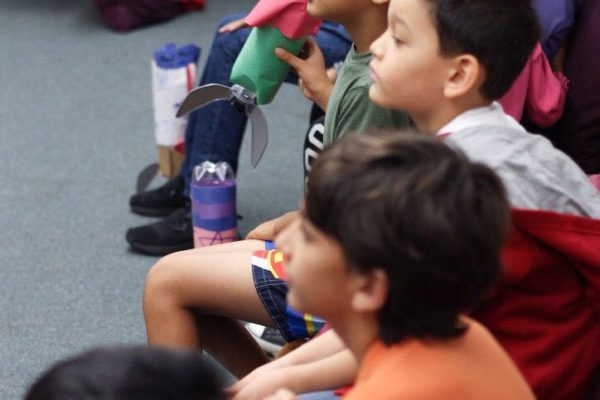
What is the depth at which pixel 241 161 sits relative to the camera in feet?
9.53

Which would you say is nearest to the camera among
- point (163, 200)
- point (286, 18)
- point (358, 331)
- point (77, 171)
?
point (358, 331)

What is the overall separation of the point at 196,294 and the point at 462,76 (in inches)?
19.8

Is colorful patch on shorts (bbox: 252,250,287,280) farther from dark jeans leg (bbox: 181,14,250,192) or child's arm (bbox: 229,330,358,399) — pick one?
dark jeans leg (bbox: 181,14,250,192)

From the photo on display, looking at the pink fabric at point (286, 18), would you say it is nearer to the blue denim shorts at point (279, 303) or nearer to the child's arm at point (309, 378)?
the blue denim shorts at point (279, 303)

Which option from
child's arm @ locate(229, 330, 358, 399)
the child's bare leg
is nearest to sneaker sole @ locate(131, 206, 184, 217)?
the child's bare leg

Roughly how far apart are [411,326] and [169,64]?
1676 millimetres

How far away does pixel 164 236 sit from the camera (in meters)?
Answer: 2.35

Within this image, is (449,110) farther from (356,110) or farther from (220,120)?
(220,120)

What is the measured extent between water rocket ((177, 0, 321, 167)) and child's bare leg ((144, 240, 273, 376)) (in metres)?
0.35

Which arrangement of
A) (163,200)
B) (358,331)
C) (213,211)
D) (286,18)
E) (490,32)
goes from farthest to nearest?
(163,200)
(213,211)
(286,18)
(490,32)
(358,331)

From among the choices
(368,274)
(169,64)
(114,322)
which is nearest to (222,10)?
(169,64)

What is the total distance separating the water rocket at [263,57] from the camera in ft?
5.41

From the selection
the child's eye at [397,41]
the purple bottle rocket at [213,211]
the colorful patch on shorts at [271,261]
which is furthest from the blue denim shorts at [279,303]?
the purple bottle rocket at [213,211]

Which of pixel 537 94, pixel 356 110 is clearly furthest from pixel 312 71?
pixel 537 94
